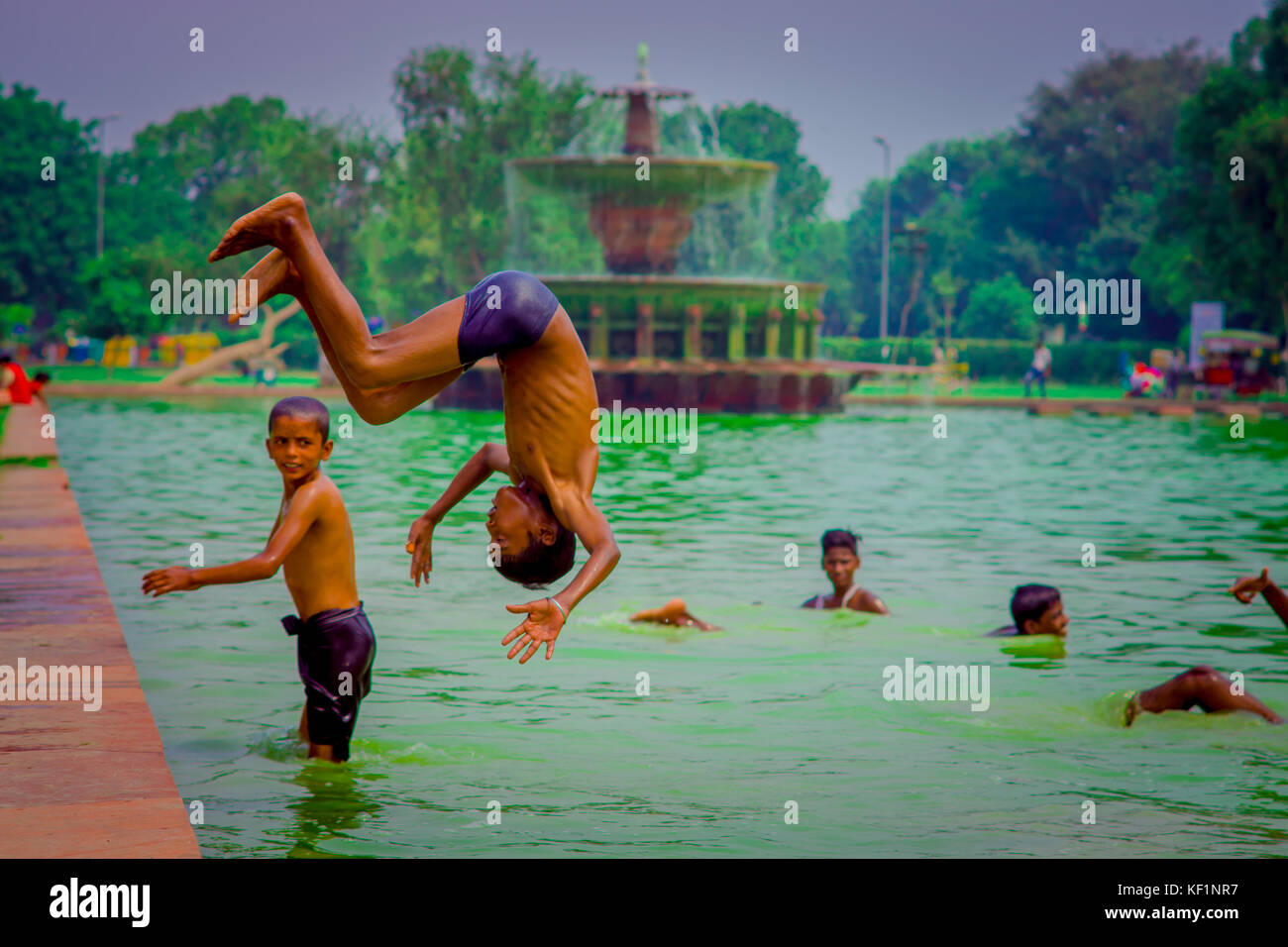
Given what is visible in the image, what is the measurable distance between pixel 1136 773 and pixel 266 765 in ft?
15.2

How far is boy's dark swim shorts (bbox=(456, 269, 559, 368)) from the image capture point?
6.47 meters

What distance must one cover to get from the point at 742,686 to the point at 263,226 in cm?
607

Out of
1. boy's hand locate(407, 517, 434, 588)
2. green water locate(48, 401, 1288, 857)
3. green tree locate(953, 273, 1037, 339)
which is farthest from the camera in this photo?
green tree locate(953, 273, 1037, 339)

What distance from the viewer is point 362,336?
21.1 ft

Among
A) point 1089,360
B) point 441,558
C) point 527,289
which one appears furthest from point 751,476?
point 1089,360

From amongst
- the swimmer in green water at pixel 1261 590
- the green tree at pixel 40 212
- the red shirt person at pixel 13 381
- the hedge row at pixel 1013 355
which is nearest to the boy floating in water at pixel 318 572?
the swimmer in green water at pixel 1261 590

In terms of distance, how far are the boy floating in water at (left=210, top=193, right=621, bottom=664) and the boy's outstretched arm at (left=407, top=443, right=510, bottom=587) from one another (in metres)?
0.25

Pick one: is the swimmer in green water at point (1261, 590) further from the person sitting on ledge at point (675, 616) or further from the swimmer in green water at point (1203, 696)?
A: the person sitting on ledge at point (675, 616)

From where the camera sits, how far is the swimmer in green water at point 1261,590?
27.9 ft

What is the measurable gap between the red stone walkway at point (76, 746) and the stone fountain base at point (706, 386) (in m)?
28.2

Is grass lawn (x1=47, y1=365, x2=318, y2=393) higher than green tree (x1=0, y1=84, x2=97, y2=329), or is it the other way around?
green tree (x1=0, y1=84, x2=97, y2=329)

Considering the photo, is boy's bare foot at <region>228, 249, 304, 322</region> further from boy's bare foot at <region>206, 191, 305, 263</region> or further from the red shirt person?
the red shirt person

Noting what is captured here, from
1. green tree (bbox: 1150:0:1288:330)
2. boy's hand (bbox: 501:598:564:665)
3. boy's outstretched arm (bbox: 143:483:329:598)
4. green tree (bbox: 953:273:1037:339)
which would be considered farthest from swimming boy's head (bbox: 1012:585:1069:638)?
green tree (bbox: 953:273:1037:339)

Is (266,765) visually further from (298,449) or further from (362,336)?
(362,336)
